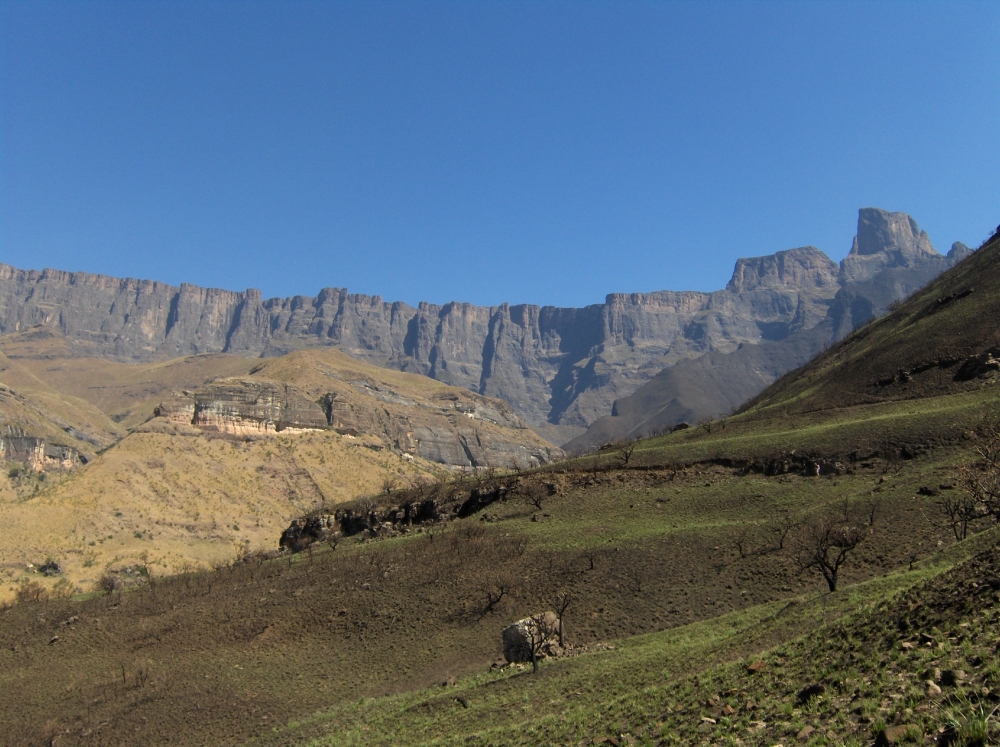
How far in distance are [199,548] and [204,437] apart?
40933 millimetres

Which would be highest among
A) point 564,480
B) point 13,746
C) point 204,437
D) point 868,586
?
point 204,437

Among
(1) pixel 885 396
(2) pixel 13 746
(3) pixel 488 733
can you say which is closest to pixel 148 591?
(2) pixel 13 746

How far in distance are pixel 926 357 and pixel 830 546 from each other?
47.0 meters

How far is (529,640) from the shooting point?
39031mm

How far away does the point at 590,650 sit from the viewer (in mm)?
39938

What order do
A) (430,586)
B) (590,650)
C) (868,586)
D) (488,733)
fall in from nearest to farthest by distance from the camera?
1. (488,733)
2. (868,586)
3. (590,650)
4. (430,586)

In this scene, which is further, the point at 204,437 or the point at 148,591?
the point at 204,437

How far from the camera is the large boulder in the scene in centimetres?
3919

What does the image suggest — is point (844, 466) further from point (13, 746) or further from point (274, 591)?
point (13, 746)

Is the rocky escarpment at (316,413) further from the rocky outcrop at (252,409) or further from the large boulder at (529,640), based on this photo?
the large boulder at (529,640)

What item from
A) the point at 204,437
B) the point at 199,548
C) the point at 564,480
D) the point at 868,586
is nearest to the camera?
the point at 868,586

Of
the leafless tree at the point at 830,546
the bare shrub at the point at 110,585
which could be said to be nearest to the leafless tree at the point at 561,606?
the leafless tree at the point at 830,546

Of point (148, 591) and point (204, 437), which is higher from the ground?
point (204, 437)

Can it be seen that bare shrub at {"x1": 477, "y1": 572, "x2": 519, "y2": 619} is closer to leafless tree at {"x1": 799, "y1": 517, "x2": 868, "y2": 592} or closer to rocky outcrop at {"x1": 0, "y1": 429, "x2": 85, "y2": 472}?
leafless tree at {"x1": 799, "y1": 517, "x2": 868, "y2": 592}
